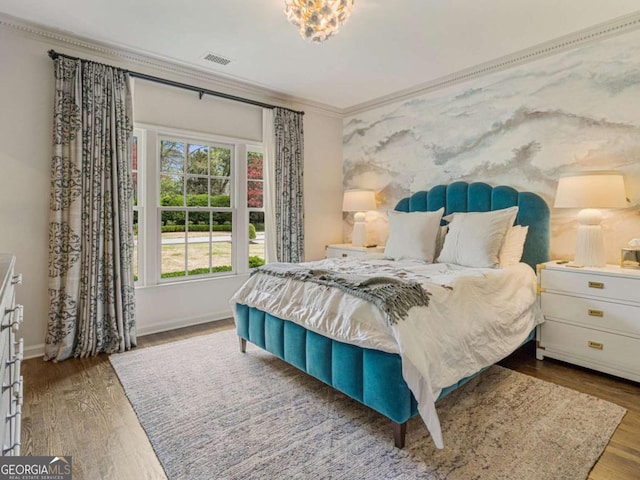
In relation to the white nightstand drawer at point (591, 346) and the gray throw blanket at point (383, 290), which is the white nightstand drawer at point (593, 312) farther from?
the gray throw blanket at point (383, 290)

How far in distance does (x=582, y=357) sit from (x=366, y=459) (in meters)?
1.96

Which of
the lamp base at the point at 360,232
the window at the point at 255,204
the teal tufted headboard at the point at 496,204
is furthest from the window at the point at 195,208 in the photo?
the teal tufted headboard at the point at 496,204

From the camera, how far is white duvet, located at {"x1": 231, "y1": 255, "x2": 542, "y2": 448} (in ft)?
5.65

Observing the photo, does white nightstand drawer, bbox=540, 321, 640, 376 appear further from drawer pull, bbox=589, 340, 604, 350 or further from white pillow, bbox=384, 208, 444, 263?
white pillow, bbox=384, 208, 444, 263

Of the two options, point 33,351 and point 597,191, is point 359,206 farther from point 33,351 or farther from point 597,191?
point 33,351

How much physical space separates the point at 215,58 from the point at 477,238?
2.87 metres

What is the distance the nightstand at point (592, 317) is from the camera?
240cm

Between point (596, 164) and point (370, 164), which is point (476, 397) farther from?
point (370, 164)

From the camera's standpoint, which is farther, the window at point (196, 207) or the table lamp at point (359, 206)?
the table lamp at point (359, 206)

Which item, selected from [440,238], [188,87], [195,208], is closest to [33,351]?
[195,208]

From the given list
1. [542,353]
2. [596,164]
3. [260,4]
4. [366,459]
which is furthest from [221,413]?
[596,164]

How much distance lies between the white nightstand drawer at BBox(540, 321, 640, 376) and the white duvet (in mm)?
205

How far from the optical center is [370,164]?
4676 millimetres

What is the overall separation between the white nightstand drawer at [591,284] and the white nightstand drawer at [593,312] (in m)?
0.05
